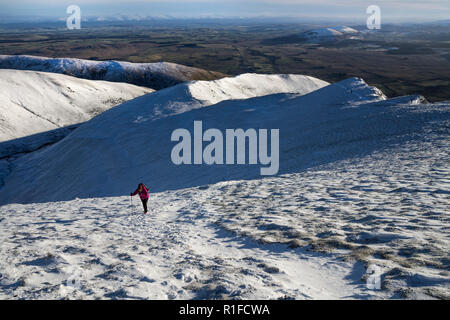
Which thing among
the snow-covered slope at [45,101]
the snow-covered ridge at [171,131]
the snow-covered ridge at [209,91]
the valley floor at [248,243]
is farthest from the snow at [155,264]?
the snow-covered slope at [45,101]

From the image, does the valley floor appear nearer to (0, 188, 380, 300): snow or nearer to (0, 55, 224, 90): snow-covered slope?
(0, 188, 380, 300): snow

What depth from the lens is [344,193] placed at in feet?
35.3

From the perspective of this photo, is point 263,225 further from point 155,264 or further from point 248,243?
point 155,264

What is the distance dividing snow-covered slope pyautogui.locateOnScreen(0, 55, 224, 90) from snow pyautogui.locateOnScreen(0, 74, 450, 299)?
4794 centimetres

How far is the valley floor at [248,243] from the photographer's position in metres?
5.54

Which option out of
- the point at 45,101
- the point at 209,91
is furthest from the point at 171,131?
the point at 45,101

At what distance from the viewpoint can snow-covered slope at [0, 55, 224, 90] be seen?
67.9 meters

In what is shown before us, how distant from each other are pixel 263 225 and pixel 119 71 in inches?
2619

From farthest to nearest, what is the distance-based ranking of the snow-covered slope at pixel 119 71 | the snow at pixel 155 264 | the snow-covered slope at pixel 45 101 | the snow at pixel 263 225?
the snow-covered slope at pixel 119 71, the snow-covered slope at pixel 45 101, the snow at pixel 263 225, the snow at pixel 155 264

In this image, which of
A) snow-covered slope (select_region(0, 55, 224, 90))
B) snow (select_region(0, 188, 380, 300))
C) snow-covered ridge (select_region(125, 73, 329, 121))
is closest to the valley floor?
snow (select_region(0, 188, 380, 300))

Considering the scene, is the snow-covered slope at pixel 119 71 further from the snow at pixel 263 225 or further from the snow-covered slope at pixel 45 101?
the snow at pixel 263 225

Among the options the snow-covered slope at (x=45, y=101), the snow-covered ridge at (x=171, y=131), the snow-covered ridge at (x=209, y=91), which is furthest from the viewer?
the snow-covered slope at (x=45, y=101)

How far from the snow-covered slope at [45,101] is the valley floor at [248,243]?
103 ft
